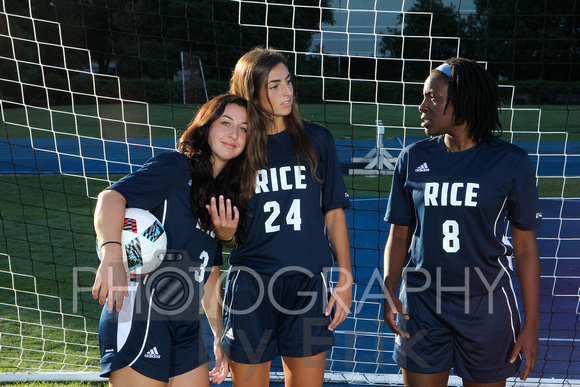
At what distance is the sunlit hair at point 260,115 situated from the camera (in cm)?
245

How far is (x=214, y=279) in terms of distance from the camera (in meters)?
2.63

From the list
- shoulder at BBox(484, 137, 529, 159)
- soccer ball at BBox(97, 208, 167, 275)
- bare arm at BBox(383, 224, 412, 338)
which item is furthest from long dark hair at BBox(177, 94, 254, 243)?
shoulder at BBox(484, 137, 529, 159)

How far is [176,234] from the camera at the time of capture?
2.32 metres

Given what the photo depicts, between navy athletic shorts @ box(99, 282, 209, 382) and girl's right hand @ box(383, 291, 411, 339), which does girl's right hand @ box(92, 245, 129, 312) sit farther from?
girl's right hand @ box(383, 291, 411, 339)

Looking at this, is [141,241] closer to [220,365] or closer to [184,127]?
[220,365]

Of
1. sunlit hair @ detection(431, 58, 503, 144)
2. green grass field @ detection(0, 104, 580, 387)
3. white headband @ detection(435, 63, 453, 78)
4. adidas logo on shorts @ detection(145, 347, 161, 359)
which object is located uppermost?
white headband @ detection(435, 63, 453, 78)

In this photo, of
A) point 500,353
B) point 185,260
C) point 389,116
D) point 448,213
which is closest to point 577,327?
point 500,353

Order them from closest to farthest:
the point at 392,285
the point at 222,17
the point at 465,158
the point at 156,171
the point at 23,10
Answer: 1. the point at 156,171
2. the point at 465,158
3. the point at 392,285
4. the point at 222,17
5. the point at 23,10

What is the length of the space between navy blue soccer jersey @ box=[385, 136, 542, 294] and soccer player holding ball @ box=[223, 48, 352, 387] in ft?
1.46

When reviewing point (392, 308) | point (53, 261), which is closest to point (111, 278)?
point (392, 308)

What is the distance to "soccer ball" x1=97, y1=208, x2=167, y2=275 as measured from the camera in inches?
84.6

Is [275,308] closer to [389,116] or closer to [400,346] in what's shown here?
[400,346]

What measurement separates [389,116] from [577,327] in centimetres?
1994

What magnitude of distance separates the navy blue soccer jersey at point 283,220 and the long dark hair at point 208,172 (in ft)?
0.25
